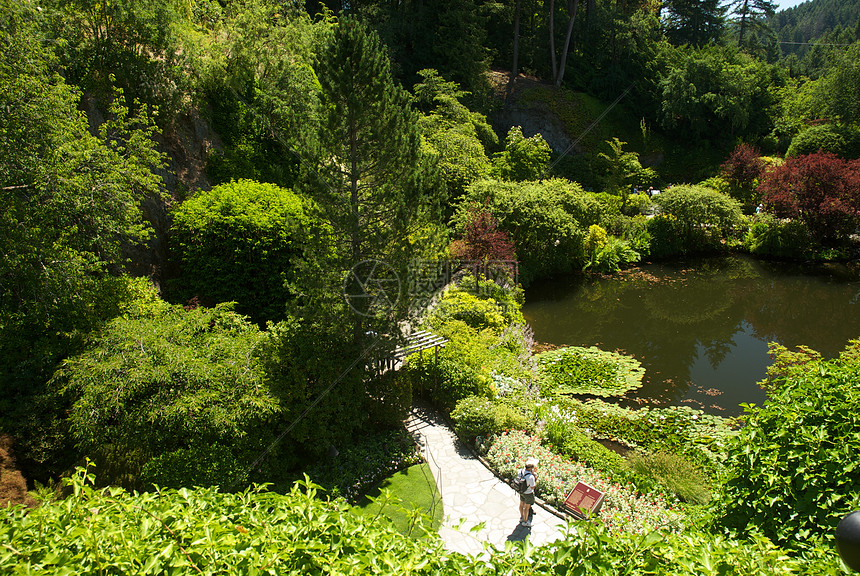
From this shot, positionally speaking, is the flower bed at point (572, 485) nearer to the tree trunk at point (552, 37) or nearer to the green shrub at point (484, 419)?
the green shrub at point (484, 419)

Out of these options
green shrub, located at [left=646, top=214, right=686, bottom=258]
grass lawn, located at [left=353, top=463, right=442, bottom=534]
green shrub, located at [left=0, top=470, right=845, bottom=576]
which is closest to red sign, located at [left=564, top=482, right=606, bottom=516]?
grass lawn, located at [left=353, top=463, right=442, bottom=534]

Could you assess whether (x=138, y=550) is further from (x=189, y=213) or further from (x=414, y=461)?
(x=189, y=213)

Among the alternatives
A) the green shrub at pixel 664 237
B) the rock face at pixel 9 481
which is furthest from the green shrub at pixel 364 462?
the green shrub at pixel 664 237

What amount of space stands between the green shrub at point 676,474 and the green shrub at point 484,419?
2082mm

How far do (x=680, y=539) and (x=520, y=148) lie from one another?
20959 mm

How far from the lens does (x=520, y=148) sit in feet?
73.4

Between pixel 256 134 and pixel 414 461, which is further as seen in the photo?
pixel 256 134

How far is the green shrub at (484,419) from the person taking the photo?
29.7 feet

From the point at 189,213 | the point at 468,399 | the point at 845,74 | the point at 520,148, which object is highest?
the point at 845,74

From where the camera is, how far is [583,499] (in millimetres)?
7305

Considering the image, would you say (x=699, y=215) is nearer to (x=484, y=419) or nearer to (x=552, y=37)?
(x=552, y=37)

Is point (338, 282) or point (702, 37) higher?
point (702, 37)

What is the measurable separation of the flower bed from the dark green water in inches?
161

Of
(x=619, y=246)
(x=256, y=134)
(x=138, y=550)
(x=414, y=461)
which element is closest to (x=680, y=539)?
(x=138, y=550)
